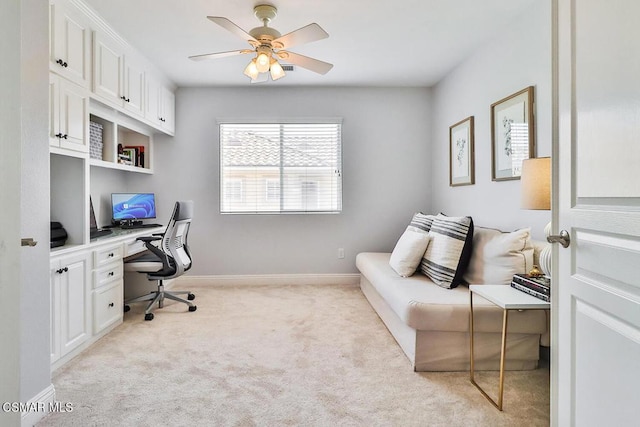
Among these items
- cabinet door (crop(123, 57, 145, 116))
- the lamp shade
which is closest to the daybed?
the lamp shade

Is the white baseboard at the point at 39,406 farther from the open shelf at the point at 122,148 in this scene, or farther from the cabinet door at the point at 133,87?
the cabinet door at the point at 133,87

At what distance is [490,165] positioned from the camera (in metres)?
2.99

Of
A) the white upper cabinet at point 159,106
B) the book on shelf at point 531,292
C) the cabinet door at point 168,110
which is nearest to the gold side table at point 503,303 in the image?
the book on shelf at point 531,292

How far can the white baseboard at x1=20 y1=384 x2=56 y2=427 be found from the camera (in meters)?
1.62

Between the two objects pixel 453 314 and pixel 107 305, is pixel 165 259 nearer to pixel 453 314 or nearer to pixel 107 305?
pixel 107 305

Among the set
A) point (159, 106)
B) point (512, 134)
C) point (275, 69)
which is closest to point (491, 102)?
point (512, 134)

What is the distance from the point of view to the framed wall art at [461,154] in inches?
130

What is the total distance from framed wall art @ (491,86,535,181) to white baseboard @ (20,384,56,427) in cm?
328

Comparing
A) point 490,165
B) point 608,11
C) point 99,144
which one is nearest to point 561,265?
point 608,11

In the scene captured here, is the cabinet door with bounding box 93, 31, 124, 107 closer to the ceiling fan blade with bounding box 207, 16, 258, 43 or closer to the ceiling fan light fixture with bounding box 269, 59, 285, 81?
the ceiling fan blade with bounding box 207, 16, 258, 43

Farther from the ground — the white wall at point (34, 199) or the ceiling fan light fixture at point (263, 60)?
the ceiling fan light fixture at point (263, 60)

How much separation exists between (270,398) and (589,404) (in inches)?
56.3

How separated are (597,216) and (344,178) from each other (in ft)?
10.8

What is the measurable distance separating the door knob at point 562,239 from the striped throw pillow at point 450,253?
1.27 meters
